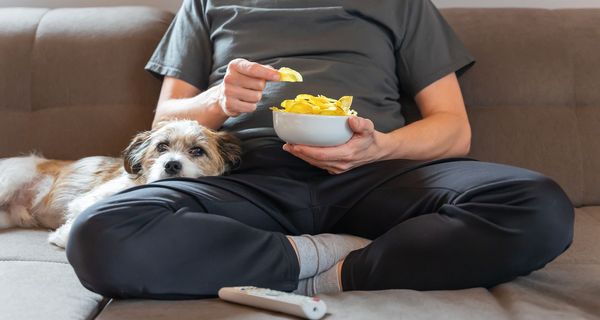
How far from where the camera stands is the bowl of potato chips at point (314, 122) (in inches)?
59.6

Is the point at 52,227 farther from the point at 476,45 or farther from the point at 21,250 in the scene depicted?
the point at 476,45

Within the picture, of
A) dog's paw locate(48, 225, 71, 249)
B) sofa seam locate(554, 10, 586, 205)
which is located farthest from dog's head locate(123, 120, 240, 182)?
sofa seam locate(554, 10, 586, 205)

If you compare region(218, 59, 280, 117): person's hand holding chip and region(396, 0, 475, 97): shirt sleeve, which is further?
region(396, 0, 475, 97): shirt sleeve

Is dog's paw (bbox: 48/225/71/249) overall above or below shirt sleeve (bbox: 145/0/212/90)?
below

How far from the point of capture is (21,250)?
173cm

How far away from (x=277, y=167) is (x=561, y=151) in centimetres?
91

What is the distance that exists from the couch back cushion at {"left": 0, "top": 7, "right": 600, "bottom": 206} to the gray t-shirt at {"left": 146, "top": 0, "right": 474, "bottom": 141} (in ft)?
0.53

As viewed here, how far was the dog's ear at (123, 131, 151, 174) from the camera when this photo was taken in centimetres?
192

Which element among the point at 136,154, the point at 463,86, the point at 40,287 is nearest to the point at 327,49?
the point at 463,86

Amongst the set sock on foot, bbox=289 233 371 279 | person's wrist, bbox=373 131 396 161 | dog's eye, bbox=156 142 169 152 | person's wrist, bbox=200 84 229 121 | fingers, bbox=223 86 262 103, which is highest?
fingers, bbox=223 86 262 103

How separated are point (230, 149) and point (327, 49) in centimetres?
→ 39

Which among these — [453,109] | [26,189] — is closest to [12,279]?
[26,189]

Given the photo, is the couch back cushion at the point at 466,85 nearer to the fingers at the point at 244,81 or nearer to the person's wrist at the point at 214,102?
the person's wrist at the point at 214,102

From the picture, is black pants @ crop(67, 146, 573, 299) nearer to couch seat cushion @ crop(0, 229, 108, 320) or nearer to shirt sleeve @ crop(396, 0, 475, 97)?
couch seat cushion @ crop(0, 229, 108, 320)
